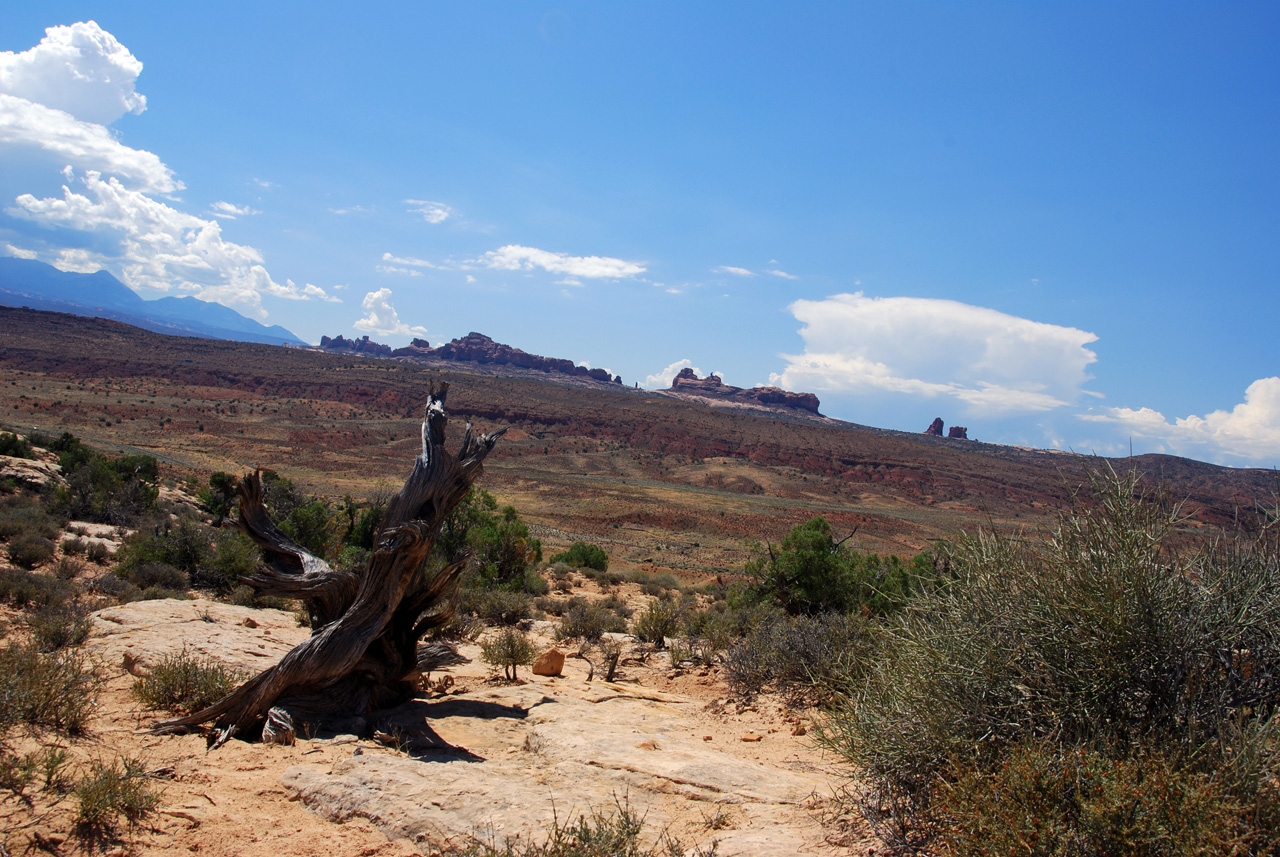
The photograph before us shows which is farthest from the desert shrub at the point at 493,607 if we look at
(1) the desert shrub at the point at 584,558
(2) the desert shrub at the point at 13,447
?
(2) the desert shrub at the point at 13,447

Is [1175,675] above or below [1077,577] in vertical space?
below

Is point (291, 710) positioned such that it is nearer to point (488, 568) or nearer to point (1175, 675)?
point (1175, 675)

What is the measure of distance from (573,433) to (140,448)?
131ft

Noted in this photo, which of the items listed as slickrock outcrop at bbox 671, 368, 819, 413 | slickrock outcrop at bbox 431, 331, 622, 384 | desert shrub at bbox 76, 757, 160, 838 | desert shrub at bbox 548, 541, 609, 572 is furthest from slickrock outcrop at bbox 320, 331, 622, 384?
desert shrub at bbox 76, 757, 160, 838

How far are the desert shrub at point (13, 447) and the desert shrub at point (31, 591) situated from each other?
34.8ft

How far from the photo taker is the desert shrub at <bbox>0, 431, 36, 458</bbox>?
1623cm

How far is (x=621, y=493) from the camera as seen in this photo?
45375mm

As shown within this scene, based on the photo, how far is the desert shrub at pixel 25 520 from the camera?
10766 millimetres

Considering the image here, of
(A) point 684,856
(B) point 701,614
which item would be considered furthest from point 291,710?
(B) point 701,614

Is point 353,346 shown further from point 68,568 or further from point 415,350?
point 68,568

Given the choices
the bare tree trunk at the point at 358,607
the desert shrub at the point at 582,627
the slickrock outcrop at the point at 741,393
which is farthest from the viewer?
the slickrock outcrop at the point at 741,393

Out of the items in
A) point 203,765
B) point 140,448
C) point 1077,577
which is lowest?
point 140,448

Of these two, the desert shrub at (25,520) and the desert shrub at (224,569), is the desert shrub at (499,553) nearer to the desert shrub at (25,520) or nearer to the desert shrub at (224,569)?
the desert shrub at (224,569)

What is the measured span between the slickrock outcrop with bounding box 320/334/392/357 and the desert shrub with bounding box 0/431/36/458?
168506 mm
